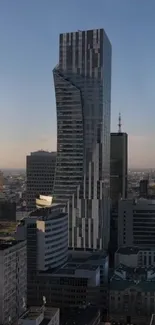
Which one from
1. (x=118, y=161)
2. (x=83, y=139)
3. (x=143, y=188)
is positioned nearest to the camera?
(x=83, y=139)

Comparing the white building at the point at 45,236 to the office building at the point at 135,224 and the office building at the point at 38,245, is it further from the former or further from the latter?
the office building at the point at 135,224

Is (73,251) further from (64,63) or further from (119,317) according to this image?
(64,63)

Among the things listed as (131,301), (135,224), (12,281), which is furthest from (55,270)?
(135,224)

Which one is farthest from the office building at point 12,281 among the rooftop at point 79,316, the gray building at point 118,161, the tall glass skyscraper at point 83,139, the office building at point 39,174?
the office building at point 39,174

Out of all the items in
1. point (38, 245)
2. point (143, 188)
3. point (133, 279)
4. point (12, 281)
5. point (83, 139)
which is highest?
point (83, 139)

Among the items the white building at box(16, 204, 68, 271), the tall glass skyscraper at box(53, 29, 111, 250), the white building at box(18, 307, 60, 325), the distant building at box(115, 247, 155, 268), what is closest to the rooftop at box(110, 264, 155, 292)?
the distant building at box(115, 247, 155, 268)

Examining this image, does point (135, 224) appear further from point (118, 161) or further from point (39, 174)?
point (39, 174)


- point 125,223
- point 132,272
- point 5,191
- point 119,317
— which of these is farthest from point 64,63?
point 5,191
